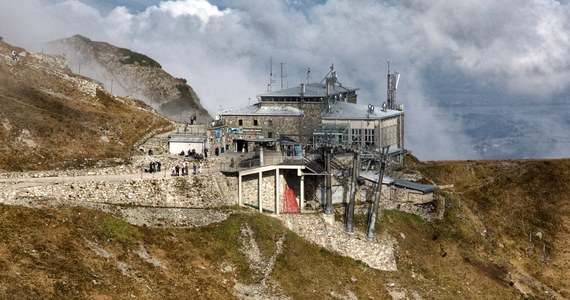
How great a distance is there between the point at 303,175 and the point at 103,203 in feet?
90.1

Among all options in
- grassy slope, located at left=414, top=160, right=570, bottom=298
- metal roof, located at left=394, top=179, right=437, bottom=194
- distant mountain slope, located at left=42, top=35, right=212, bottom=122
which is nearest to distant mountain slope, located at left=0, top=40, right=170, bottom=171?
metal roof, located at left=394, top=179, right=437, bottom=194

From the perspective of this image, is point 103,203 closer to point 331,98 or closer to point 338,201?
point 338,201

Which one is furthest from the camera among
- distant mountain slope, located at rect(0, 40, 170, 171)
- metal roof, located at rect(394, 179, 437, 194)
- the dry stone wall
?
metal roof, located at rect(394, 179, 437, 194)

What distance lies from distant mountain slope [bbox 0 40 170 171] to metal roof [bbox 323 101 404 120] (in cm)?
2361

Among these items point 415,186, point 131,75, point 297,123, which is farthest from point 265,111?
point 131,75

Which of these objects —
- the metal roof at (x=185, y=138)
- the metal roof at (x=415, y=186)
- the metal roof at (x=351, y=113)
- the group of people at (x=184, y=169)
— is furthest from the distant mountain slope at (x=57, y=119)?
the metal roof at (x=415, y=186)

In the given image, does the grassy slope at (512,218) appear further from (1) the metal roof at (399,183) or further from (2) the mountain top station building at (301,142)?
(2) the mountain top station building at (301,142)

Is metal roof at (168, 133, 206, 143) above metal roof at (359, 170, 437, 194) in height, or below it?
above

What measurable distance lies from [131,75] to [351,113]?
86704mm

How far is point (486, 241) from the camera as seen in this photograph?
104375mm

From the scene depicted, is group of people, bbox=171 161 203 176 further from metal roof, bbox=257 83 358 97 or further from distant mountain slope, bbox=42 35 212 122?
distant mountain slope, bbox=42 35 212 122

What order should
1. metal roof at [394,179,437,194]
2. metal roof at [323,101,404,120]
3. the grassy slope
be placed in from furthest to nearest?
metal roof at [323,101,404,120], metal roof at [394,179,437,194], the grassy slope

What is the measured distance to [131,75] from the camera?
186m

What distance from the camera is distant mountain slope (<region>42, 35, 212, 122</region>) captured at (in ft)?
589
